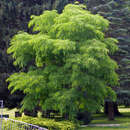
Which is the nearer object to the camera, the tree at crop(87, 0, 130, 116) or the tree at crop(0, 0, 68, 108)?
the tree at crop(0, 0, 68, 108)

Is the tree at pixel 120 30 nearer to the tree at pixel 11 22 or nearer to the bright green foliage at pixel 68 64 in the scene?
the tree at pixel 11 22

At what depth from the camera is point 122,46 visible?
72.5 feet

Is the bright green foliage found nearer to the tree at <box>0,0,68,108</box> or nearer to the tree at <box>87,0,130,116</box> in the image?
the tree at <box>0,0,68,108</box>

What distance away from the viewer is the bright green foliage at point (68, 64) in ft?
44.8

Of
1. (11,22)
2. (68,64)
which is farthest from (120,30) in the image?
(68,64)

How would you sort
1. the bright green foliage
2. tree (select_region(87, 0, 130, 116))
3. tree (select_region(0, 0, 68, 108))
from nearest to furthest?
the bright green foliage < tree (select_region(0, 0, 68, 108)) < tree (select_region(87, 0, 130, 116))

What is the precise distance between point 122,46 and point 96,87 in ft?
28.2

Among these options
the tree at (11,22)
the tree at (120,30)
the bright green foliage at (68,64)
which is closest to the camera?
the bright green foliage at (68,64)

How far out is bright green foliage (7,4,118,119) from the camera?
1366 cm

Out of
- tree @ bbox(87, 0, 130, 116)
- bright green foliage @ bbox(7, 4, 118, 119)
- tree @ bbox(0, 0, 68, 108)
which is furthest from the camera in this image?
tree @ bbox(87, 0, 130, 116)

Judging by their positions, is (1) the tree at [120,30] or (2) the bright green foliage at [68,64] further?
(1) the tree at [120,30]

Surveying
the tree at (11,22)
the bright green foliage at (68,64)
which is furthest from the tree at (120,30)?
the bright green foliage at (68,64)

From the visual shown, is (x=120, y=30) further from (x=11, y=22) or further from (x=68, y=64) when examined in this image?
(x=68, y=64)

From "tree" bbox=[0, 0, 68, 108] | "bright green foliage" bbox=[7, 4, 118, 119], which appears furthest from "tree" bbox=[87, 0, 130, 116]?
"bright green foliage" bbox=[7, 4, 118, 119]
